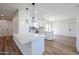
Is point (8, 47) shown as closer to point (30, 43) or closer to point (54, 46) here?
point (30, 43)

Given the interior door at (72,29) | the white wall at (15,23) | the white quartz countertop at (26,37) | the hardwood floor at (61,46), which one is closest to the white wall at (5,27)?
the white wall at (15,23)

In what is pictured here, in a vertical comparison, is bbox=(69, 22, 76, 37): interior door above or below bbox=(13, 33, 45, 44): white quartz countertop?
above

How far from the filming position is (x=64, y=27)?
7.97 ft

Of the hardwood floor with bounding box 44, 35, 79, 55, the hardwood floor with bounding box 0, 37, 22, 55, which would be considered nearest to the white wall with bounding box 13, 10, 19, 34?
the hardwood floor with bounding box 0, 37, 22, 55

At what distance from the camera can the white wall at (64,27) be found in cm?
236

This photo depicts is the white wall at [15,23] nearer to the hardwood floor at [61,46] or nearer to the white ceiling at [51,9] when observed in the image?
the white ceiling at [51,9]

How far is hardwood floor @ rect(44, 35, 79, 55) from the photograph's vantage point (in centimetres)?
225

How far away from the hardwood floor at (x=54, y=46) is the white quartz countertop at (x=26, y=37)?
15 centimetres

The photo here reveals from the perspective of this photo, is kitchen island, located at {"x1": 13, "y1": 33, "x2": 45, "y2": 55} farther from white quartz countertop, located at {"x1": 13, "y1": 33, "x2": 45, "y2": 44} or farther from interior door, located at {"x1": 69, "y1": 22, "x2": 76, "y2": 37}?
interior door, located at {"x1": 69, "y1": 22, "x2": 76, "y2": 37}

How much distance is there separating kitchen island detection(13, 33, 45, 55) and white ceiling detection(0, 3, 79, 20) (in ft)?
1.48

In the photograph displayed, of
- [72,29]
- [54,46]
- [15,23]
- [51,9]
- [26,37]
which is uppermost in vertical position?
[51,9]

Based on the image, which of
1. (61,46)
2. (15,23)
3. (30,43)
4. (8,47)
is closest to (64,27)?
(61,46)

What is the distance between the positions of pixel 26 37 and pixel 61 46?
734mm
